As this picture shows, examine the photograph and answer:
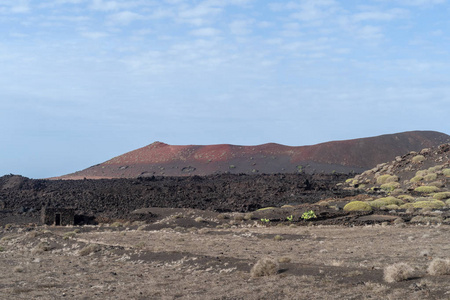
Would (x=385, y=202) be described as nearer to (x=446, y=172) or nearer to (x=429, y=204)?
(x=429, y=204)

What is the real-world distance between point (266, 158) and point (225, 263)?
271ft

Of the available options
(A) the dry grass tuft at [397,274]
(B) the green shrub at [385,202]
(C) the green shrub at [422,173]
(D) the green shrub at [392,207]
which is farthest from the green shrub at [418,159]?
(A) the dry grass tuft at [397,274]

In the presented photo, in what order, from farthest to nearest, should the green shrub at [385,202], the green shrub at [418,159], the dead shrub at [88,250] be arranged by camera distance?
1. the green shrub at [418,159]
2. the green shrub at [385,202]
3. the dead shrub at [88,250]

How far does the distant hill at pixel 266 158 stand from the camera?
93694mm

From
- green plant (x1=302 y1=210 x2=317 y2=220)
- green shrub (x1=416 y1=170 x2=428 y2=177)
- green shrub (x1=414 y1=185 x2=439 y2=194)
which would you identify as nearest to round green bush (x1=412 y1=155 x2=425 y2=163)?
green shrub (x1=416 y1=170 x2=428 y2=177)

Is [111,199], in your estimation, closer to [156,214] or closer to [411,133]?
[156,214]

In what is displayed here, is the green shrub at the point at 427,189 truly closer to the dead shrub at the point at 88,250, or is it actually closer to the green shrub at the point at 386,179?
the green shrub at the point at 386,179

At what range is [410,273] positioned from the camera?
11.3 m

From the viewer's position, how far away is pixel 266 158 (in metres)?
98.0

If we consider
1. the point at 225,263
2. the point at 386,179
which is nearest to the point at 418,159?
the point at 386,179

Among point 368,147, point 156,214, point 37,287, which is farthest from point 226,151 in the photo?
point 37,287

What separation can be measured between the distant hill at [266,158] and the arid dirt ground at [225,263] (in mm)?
63401

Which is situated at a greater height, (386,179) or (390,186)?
(386,179)

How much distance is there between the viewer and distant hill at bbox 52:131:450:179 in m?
93.7
